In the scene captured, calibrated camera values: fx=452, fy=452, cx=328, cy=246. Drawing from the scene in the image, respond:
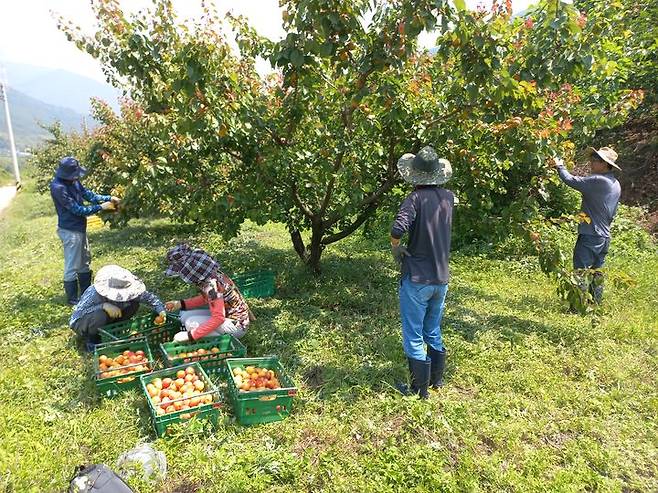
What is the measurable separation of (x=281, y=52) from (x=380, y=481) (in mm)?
3623

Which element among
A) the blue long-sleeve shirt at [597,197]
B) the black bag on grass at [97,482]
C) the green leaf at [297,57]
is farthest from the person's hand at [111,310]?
the blue long-sleeve shirt at [597,197]

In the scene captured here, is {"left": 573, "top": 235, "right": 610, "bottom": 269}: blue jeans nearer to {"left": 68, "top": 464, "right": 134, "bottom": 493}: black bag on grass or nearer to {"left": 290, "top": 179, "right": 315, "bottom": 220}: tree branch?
{"left": 290, "top": 179, "right": 315, "bottom": 220}: tree branch

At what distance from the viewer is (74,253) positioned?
20.2ft

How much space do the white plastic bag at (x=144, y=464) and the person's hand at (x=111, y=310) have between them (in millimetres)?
1918

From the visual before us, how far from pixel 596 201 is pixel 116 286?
565 centimetres

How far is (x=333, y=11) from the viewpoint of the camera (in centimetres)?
383

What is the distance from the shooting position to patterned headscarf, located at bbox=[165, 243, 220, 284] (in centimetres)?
466

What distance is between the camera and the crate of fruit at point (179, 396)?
11.8 ft

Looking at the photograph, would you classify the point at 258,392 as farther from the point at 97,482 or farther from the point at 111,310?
the point at 111,310

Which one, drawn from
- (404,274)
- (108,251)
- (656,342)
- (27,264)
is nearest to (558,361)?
(656,342)

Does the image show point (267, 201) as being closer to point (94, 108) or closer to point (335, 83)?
point (335, 83)

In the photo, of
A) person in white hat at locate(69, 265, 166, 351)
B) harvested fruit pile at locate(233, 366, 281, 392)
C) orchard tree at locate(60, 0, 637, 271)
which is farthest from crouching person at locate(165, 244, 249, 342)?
orchard tree at locate(60, 0, 637, 271)

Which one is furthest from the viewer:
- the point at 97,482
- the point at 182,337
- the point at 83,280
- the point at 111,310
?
the point at 83,280

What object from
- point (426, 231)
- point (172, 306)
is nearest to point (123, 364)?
point (172, 306)
